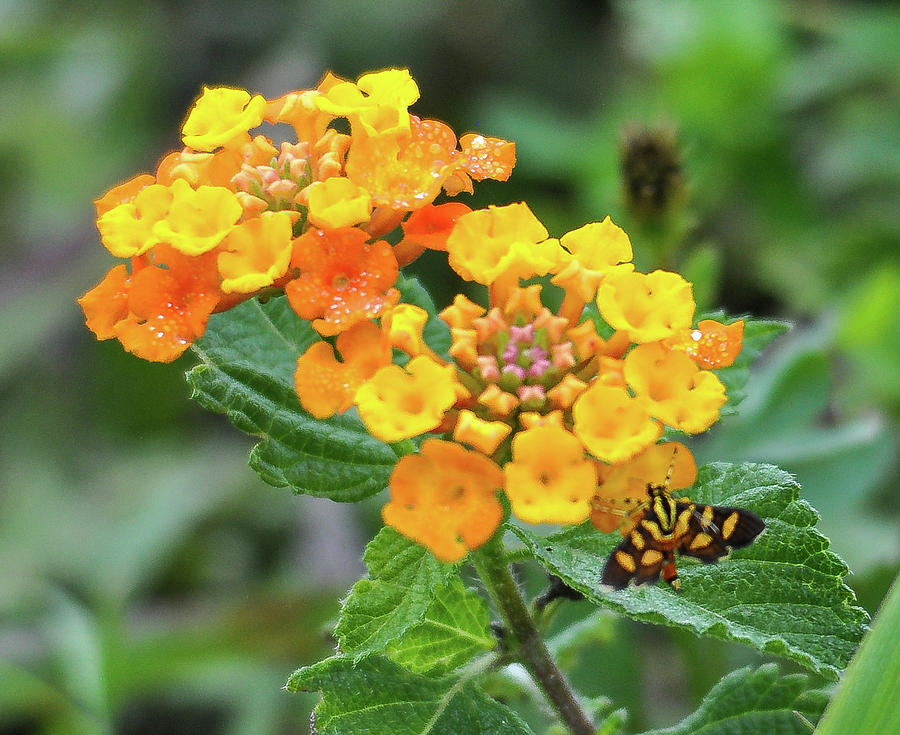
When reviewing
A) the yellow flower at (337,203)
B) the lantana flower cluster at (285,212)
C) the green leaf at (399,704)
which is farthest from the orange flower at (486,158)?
the green leaf at (399,704)

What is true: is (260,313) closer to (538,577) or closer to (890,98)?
(538,577)

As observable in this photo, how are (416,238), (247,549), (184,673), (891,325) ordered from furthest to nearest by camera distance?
(247,549), (891,325), (184,673), (416,238)

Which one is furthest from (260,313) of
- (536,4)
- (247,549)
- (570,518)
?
(536,4)

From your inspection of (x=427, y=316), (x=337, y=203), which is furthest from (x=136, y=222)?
(x=427, y=316)

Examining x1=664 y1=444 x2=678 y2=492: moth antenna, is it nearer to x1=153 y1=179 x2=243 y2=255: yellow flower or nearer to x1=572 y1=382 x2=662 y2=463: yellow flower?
x1=572 y1=382 x2=662 y2=463: yellow flower

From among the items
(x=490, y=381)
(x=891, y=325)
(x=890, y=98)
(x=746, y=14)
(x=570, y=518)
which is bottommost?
(x=570, y=518)
